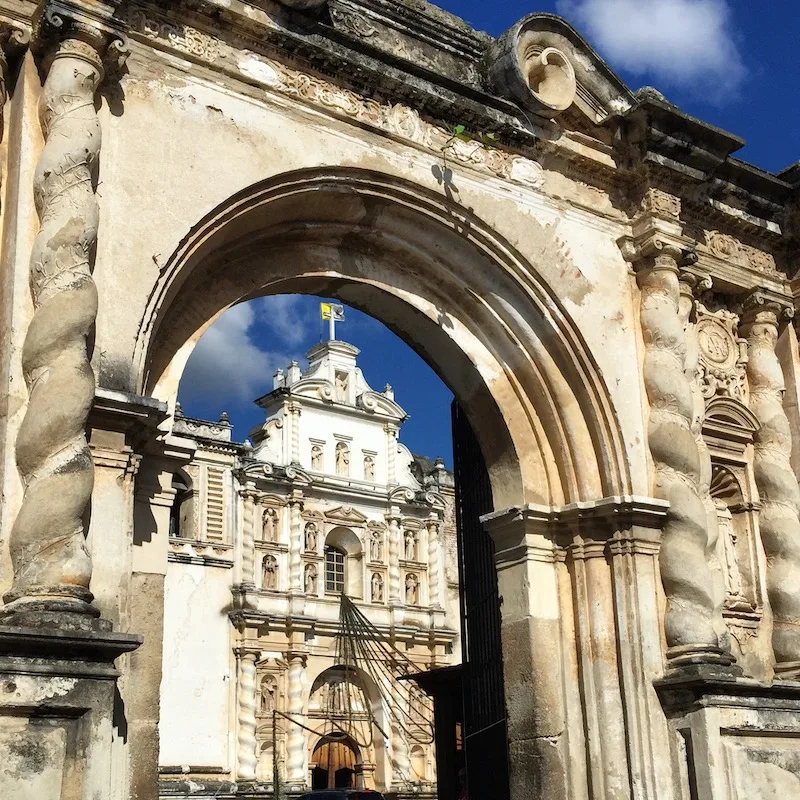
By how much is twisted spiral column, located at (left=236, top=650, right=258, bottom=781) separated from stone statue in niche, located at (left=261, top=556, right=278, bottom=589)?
1.89 metres

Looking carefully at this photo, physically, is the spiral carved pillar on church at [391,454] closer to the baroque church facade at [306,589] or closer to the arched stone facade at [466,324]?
the baroque church facade at [306,589]

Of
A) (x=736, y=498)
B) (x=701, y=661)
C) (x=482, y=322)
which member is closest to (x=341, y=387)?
(x=736, y=498)

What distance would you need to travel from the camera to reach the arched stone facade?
249 inches

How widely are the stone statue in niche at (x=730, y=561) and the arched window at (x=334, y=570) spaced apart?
20427mm

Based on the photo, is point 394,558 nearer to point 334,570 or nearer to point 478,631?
point 334,570

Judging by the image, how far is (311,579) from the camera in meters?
29.1

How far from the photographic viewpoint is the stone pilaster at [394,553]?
30.4 metres

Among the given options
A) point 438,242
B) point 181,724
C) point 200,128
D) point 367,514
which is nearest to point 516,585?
point 438,242

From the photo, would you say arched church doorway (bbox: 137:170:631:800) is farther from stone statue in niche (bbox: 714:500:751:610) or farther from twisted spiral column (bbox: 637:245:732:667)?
stone statue in niche (bbox: 714:500:751:610)

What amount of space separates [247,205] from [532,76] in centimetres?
298

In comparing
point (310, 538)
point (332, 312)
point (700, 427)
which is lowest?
point (700, 427)

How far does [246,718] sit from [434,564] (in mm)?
7567

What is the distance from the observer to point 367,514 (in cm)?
3075

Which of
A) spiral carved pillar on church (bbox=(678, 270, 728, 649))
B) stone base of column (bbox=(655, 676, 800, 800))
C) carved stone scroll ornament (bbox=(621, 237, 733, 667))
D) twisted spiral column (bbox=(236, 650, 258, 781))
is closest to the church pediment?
twisted spiral column (bbox=(236, 650, 258, 781))
